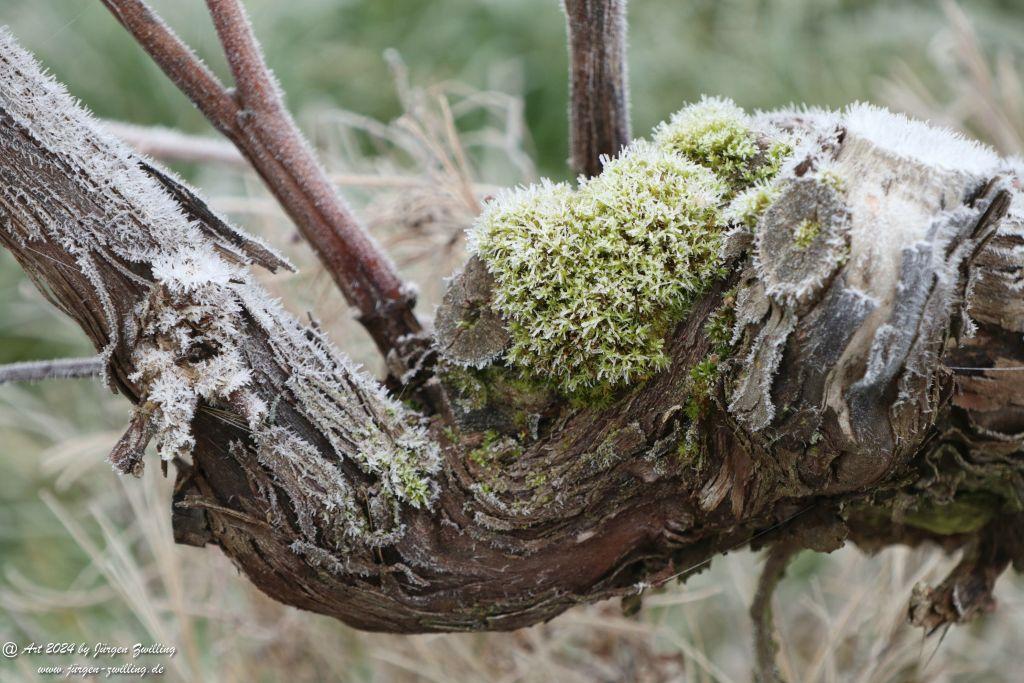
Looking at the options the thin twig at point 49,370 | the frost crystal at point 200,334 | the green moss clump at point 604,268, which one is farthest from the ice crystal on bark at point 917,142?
the thin twig at point 49,370

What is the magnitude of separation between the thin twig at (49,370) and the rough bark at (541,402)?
135mm

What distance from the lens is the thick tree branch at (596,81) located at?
724mm

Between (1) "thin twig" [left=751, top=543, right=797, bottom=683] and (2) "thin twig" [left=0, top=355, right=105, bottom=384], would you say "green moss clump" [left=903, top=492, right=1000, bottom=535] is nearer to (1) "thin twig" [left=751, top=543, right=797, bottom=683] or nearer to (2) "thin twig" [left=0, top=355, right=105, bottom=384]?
(1) "thin twig" [left=751, top=543, right=797, bottom=683]

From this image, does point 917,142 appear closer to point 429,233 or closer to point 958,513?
point 958,513

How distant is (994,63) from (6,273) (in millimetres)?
2693

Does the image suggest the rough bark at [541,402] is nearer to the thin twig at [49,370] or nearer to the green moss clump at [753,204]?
the green moss clump at [753,204]

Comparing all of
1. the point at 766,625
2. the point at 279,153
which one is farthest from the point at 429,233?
the point at 766,625

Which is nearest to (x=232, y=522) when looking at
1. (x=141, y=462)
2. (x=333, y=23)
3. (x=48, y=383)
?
(x=141, y=462)

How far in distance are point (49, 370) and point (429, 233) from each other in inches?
19.3

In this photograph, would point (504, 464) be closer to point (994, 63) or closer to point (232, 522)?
point (232, 522)

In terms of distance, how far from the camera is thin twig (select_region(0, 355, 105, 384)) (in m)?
0.70

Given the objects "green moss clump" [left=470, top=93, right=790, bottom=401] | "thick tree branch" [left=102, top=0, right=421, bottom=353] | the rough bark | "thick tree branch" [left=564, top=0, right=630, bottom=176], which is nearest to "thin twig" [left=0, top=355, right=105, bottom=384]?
the rough bark

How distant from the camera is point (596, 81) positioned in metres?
0.76

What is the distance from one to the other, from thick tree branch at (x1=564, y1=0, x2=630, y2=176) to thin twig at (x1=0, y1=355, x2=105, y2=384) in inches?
20.7
